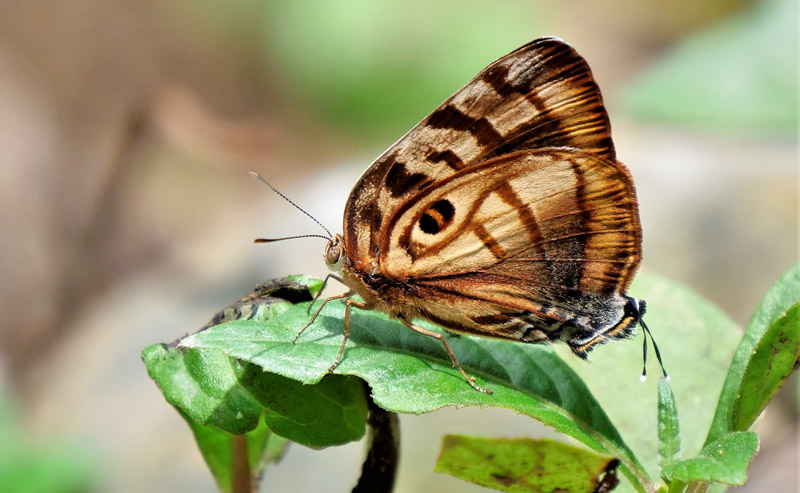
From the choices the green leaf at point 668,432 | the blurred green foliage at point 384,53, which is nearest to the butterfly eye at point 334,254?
the green leaf at point 668,432

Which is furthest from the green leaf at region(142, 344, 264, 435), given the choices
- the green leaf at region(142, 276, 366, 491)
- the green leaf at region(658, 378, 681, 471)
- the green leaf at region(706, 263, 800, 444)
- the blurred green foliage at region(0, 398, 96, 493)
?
the blurred green foliage at region(0, 398, 96, 493)

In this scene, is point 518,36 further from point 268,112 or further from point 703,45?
point 268,112

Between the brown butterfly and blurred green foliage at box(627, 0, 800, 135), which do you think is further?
blurred green foliage at box(627, 0, 800, 135)

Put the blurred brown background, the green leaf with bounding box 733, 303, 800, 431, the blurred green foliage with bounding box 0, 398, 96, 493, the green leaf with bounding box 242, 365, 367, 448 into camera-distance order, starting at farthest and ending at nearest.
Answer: the blurred brown background < the blurred green foliage with bounding box 0, 398, 96, 493 < the green leaf with bounding box 242, 365, 367, 448 < the green leaf with bounding box 733, 303, 800, 431

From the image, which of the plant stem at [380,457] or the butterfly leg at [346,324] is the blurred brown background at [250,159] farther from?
the plant stem at [380,457]

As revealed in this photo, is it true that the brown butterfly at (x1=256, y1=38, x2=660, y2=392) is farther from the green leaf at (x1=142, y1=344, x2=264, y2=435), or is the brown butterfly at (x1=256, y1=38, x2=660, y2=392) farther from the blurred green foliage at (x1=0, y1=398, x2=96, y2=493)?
the blurred green foliage at (x1=0, y1=398, x2=96, y2=493)

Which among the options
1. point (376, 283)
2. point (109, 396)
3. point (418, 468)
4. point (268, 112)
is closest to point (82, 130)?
point (268, 112)
